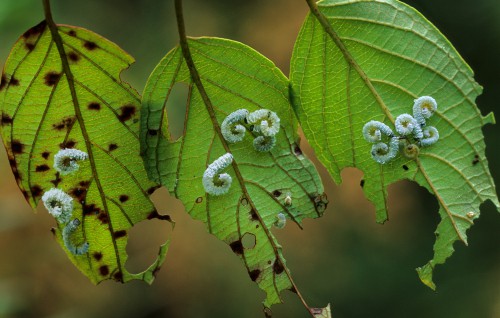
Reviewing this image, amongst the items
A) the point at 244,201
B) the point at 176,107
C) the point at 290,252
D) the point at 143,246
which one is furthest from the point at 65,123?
the point at 290,252

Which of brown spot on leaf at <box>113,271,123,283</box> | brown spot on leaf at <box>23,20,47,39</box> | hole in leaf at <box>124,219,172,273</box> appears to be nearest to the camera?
brown spot on leaf at <box>23,20,47,39</box>

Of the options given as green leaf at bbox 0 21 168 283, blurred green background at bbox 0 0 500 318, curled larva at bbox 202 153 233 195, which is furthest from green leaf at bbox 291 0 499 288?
blurred green background at bbox 0 0 500 318

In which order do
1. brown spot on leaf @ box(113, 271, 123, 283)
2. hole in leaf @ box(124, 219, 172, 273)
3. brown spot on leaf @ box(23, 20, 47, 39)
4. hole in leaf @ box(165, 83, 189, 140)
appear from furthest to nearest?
hole in leaf @ box(124, 219, 172, 273) < hole in leaf @ box(165, 83, 189, 140) < brown spot on leaf @ box(113, 271, 123, 283) < brown spot on leaf @ box(23, 20, 47, 39)

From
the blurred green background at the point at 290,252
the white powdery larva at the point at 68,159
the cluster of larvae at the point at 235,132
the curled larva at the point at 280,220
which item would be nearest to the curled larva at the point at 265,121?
the cluster of larvae at the point at 235,132

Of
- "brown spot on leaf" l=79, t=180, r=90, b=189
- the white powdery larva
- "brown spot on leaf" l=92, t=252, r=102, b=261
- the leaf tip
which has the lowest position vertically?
the leaf tip

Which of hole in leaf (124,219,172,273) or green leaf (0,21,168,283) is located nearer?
green leaf (0,21,168,283)

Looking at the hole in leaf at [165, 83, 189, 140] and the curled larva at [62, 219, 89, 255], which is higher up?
the hole in leaf at [165, 83, 189, 140]

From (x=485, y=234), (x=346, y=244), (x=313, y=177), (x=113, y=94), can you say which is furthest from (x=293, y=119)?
(x=485, y=234)

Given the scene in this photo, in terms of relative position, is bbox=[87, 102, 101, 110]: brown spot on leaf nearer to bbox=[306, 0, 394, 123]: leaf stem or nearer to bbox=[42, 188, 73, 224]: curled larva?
bbox=[42, 188, 73, 224]: curled larva

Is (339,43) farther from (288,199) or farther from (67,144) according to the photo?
(67,144)
